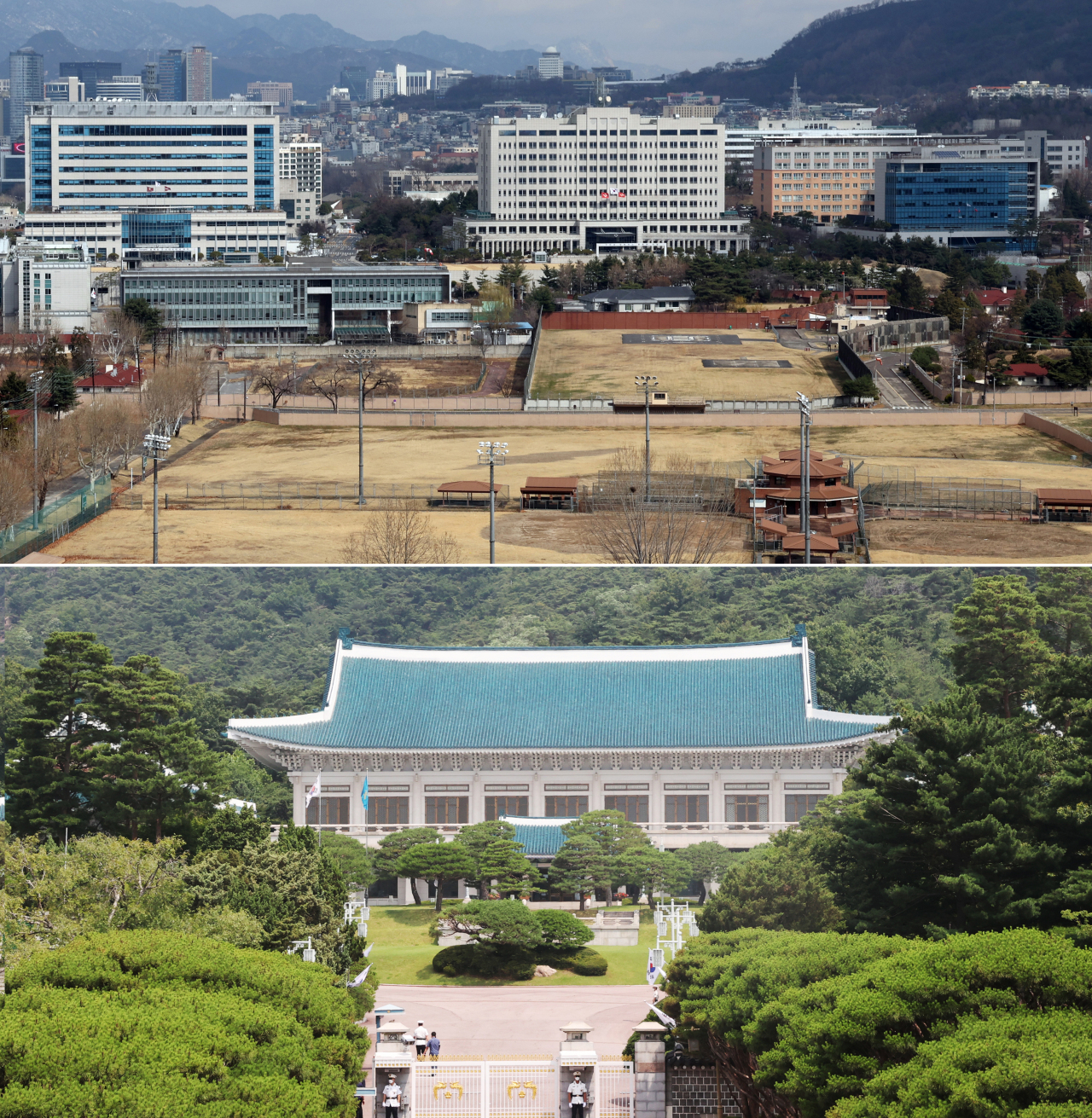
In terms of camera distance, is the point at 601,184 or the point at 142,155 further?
the point at 601,184

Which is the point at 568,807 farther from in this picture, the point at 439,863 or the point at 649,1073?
the point at 649,1073

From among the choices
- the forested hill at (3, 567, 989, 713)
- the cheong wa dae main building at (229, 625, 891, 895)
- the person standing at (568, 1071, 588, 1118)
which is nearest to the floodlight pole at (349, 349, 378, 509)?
the forested hill at (3, 567, 989, 713)

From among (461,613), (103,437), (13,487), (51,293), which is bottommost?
(461,613)

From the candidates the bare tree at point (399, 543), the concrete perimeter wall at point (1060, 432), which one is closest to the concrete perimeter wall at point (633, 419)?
the concrete perimeter wall at point (1060, 432)

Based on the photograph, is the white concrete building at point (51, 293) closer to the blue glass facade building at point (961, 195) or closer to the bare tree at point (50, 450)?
the bare tree at point (50, 450)

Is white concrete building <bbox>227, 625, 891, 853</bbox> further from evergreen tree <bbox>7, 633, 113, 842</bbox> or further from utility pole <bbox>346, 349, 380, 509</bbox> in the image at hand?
utility pole <bbox>346, 349, 380, 509</bbox>

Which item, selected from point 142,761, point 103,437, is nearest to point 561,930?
point 142,761
